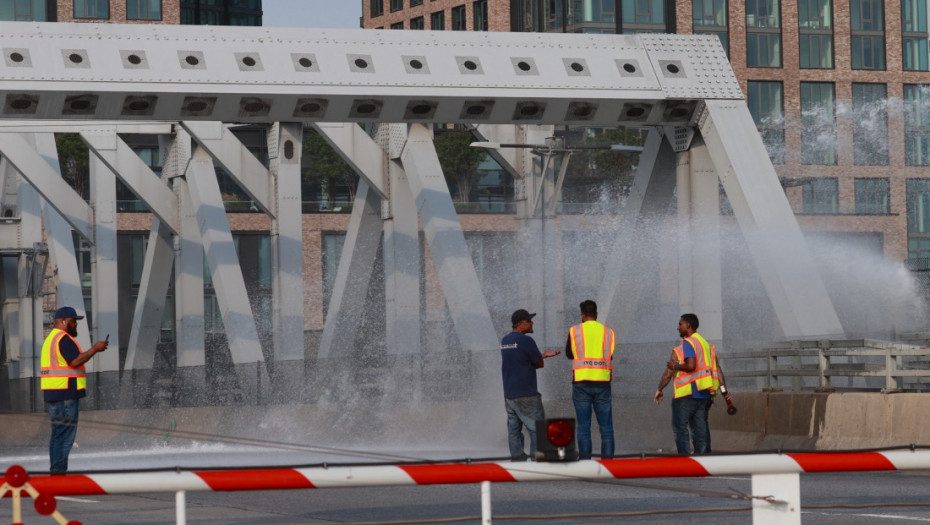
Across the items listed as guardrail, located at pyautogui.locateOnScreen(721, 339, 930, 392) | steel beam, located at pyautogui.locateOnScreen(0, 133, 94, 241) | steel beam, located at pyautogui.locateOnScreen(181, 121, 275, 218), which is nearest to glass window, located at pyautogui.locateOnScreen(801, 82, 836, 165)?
steel beam, located at pyautogui.locateOnScreen(0, 133, 94, 241)

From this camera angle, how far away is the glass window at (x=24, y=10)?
7112 centimetres

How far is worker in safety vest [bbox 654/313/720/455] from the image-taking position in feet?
55.5

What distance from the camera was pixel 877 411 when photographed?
17.4 meters

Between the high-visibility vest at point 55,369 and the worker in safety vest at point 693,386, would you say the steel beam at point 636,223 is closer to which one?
the worker in safety vest at point 693,386

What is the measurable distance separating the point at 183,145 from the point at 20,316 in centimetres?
940

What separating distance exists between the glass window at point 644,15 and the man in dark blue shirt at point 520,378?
2812 inches

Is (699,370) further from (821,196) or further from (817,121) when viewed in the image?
(817,121)

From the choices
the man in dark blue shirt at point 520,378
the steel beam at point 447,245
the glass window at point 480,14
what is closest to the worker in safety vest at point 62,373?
the man in dark blue shirt at point 520,378

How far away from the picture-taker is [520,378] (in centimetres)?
1645

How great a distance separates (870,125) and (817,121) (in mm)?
6150

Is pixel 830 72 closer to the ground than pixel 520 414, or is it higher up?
higher up

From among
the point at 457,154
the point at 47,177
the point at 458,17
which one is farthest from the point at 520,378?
the point at 458,17

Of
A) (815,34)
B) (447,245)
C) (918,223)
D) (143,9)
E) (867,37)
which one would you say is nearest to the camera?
(447,245)

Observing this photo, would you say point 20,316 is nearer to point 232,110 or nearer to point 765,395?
point 232,110
